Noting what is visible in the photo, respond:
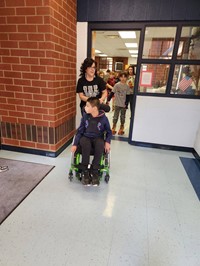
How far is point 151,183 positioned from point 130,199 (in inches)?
18.0

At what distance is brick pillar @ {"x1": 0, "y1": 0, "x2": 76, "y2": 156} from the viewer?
2.37 metres

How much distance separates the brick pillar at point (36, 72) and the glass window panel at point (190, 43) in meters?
1.81

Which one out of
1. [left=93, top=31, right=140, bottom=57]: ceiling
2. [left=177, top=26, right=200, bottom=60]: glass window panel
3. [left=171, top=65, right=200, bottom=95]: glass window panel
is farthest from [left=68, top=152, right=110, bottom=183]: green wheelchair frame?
[left=93, top=31, right=140, bottom=57]: ceiling

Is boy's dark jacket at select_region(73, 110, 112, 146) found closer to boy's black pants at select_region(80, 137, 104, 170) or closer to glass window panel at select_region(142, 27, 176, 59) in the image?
boy's black pants at select_region(80, 137, 104, 170)

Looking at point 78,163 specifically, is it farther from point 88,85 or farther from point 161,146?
point 161,146

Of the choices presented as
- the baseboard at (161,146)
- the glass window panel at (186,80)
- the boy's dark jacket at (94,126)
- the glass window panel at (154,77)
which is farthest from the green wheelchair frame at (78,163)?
the glass window panel at (186,80)

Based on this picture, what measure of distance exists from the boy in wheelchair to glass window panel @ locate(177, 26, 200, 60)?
6.15 ft

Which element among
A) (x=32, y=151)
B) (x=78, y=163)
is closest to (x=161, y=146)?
(x=78, y=163)

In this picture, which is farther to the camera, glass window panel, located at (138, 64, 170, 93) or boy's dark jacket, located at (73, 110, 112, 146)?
glass window panel, located at (138, 64, 170, 93)

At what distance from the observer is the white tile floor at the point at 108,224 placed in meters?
1.34

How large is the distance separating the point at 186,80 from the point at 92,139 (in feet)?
6.60

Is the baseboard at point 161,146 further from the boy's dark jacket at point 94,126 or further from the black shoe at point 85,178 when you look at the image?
the black shoe at point 85,178

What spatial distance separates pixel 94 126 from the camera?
7.19ft

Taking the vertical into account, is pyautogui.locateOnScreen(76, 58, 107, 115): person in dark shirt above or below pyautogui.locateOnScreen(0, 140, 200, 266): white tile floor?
above
